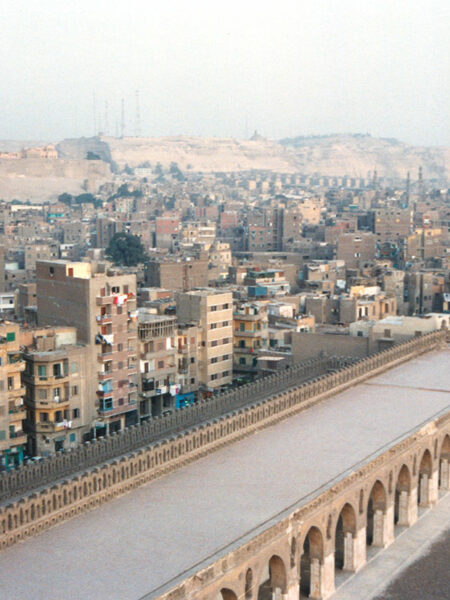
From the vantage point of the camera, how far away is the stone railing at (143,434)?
65.7 feet

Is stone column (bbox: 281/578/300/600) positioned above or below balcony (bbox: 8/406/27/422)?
below

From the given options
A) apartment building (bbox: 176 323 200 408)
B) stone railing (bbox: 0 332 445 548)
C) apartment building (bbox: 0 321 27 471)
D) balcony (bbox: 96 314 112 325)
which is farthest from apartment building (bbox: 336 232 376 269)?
apartment building (bbox: 0 321 27 471)

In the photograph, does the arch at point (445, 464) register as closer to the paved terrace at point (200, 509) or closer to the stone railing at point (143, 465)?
the paved terrace at point (200, 509)

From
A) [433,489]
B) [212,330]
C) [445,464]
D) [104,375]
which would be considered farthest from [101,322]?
[433,489]

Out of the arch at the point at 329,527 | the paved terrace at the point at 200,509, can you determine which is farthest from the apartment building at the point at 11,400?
the arch at the point at 329,527

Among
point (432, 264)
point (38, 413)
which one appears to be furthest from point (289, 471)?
point (432, 264)

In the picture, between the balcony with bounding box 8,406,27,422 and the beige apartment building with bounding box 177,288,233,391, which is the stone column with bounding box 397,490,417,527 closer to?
the balcony with bounding box 8,406,27,422

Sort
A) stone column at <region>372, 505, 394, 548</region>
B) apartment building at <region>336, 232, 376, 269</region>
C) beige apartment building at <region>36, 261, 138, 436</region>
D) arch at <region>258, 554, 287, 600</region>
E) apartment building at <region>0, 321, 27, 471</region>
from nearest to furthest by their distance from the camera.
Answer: arch at <region>258, 554, 287, 600</region>, stone column at <region>372, 505, 394, 548</region>, apartment building at <region>0, 321, 27, 471</region>, beige apartment building at <region>36, 261, 138, 436</region>, apartment building at <region>336, 232, 376, 269</region>

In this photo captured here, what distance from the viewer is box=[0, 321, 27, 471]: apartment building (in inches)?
1098

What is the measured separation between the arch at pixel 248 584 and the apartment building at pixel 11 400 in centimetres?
1270

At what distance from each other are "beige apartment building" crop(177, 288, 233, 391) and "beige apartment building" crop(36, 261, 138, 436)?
15.3ft

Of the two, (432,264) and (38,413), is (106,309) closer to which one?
(38,413)

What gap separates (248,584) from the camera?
650 inches

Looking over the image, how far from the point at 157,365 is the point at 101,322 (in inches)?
146
